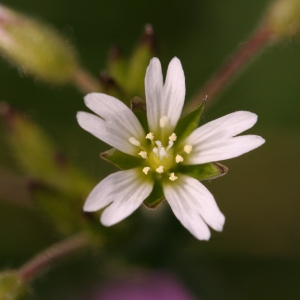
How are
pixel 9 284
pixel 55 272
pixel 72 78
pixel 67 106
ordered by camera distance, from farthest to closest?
1. pixel 67 106
2. pixel 55 272
3. pixel 72 78
4. pixel 9 284

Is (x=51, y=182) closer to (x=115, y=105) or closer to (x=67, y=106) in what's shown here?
(x=115, y=105)

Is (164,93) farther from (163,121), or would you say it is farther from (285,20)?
(285,20)

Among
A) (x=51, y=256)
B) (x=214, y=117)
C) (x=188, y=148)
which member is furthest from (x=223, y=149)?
(x=214, y=117)

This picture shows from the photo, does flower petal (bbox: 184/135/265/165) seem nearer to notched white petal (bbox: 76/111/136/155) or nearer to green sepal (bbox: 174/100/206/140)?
green sepal (bbox: 174/100/206/140)

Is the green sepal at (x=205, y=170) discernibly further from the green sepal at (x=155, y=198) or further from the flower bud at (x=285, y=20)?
the flower bud at (x=285, y=20)

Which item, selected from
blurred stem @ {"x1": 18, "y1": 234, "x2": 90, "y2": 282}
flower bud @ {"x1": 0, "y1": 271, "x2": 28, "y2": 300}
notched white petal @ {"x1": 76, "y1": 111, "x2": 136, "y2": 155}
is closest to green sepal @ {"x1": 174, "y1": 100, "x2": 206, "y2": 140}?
notched white petal @ {"x1": 76, "y1": 111, "x2": 136, "y2": 155}

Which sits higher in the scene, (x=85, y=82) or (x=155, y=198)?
(x=85, y=82)

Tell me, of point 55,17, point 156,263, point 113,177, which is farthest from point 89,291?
point 55,17
